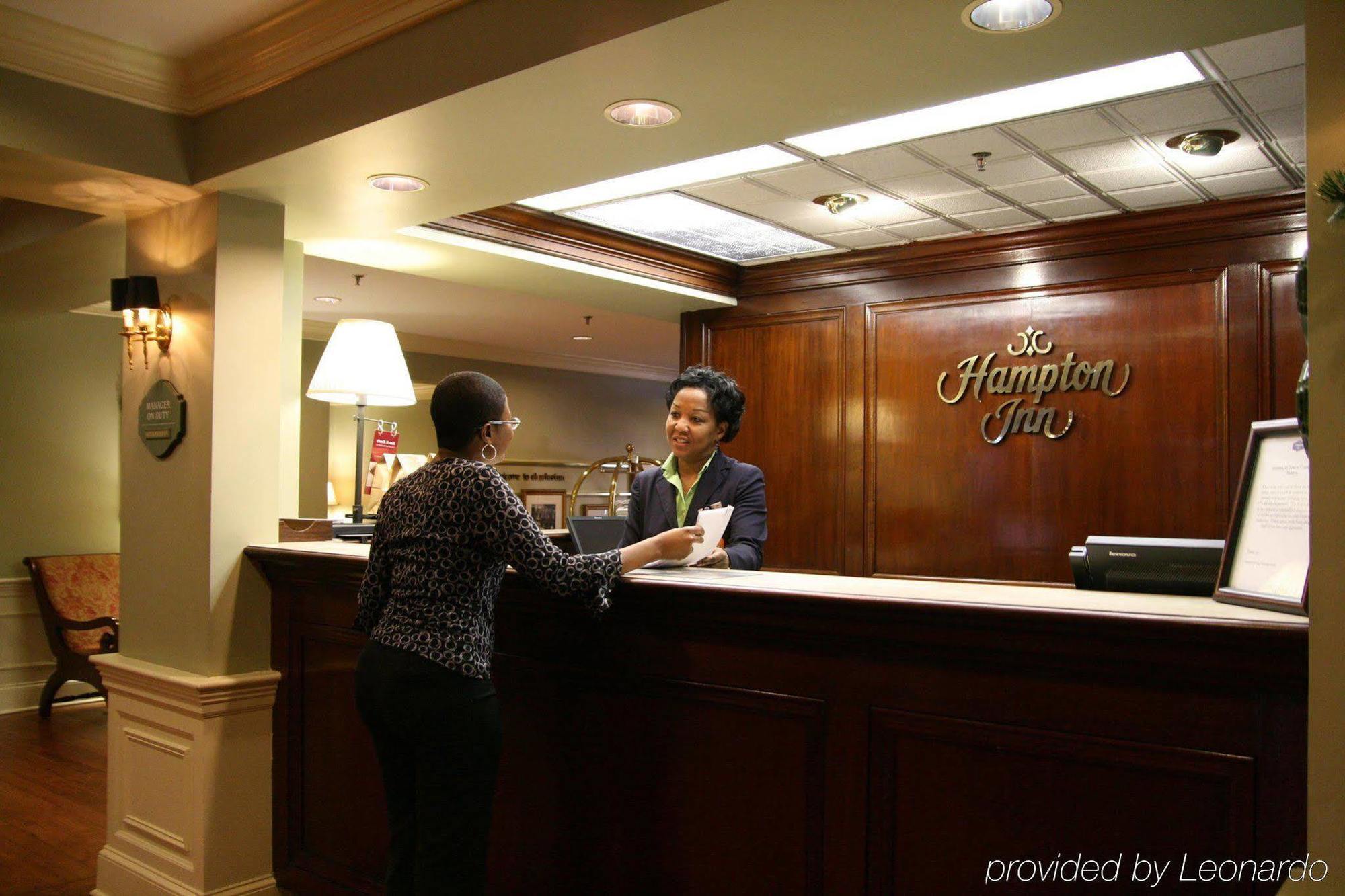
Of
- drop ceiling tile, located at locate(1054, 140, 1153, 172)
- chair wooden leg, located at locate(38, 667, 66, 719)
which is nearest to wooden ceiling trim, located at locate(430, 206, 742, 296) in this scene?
drop ceiling tile, located at locate(1054, 140, 1153, 172)

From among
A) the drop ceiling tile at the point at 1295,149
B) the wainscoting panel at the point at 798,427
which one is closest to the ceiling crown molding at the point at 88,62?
the wainscoting panel at the point at 798,427

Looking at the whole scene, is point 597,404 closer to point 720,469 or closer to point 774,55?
point 720,469

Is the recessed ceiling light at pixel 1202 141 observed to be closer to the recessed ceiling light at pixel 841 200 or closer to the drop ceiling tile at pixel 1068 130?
the drop ceiling tile at pixel 1068 130

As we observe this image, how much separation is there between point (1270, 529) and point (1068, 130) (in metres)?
2.08

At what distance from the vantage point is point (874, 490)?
17.3ft

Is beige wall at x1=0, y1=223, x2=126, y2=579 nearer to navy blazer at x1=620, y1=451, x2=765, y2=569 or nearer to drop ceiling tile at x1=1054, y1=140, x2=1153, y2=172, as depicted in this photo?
navy blazer at x1=620, y1=451, x2=765, y2=569

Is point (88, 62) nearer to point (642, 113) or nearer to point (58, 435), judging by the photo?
point (642, 113)

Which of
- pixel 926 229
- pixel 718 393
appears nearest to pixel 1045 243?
pixel 926 229

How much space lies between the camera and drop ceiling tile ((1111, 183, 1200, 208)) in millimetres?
4113

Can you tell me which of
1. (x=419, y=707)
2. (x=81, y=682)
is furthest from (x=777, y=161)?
(x=81, y=682)

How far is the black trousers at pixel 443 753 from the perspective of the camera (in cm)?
210

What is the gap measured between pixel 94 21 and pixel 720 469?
2201 millimetres

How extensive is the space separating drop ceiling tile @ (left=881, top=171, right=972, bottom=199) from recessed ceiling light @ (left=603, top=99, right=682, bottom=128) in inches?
63.5

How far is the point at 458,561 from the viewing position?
83.9 inches
